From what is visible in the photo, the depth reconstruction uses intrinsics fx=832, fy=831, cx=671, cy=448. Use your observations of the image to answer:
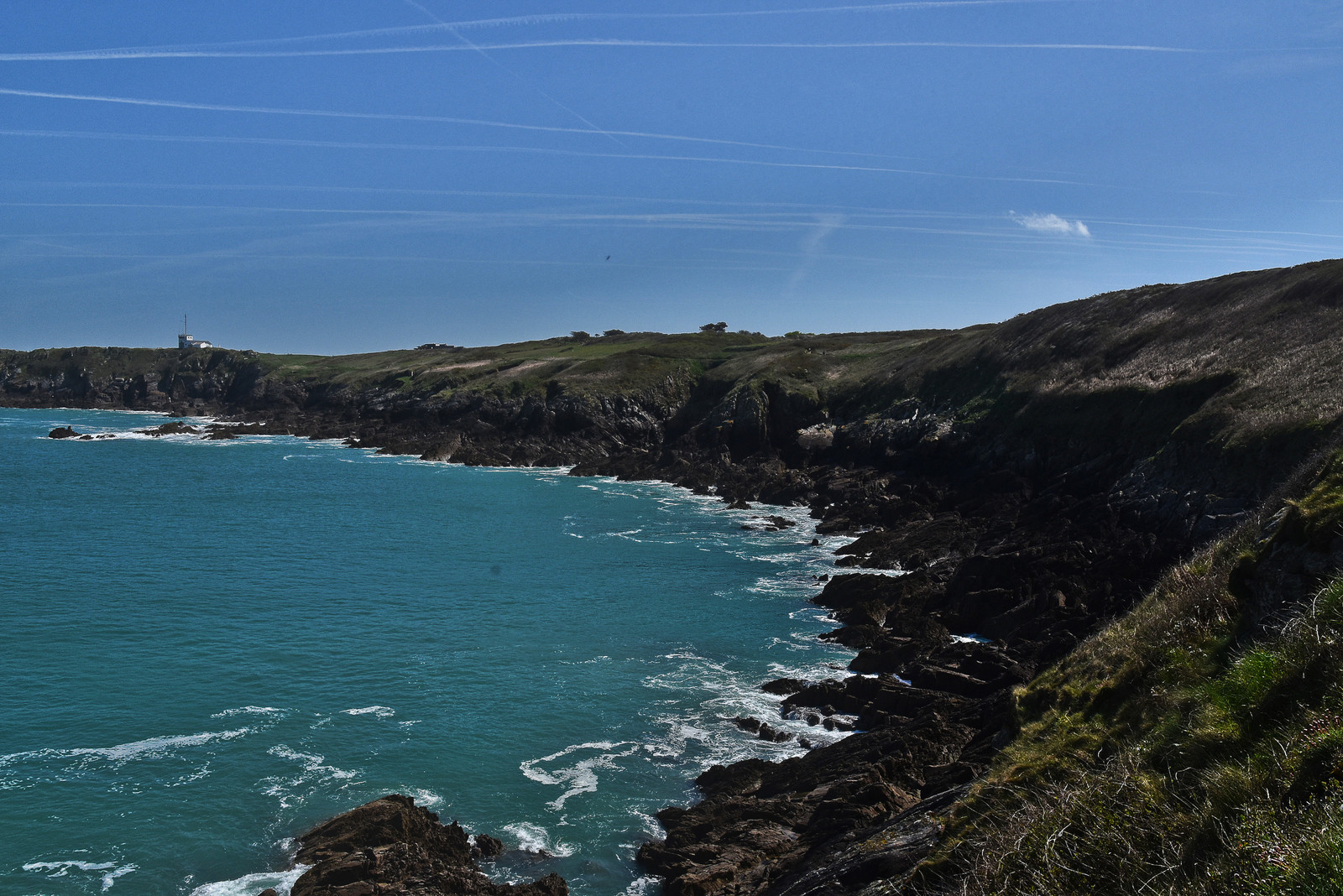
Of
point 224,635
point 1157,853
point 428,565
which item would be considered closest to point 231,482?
point 428,565

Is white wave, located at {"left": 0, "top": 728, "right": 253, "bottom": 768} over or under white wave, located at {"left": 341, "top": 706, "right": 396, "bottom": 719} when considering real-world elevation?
over

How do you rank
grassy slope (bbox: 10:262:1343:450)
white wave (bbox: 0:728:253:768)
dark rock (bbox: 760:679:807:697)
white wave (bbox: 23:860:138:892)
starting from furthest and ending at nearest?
grassy slope (bbox: 10:262:1343:450) → dark rock (bbox: 760:679:807:697) → white wave (bbox: 0:728:253:768) → white wave (bbox: 23:860:138:892)

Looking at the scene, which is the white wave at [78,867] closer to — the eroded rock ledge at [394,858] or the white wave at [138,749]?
the eroded rock ledge at [394,858]

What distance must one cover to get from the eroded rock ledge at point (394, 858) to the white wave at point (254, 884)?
336 mm

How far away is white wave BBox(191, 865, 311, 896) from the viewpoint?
16734 millimetres

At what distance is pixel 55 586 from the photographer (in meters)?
39.6

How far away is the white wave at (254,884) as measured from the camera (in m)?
16.7

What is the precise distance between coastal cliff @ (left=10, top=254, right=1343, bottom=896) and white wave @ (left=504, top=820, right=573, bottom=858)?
198 centimetres

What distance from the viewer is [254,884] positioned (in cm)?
1700

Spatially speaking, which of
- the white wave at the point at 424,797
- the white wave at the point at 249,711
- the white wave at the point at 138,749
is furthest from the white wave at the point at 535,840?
the white wave at the point at 249,711

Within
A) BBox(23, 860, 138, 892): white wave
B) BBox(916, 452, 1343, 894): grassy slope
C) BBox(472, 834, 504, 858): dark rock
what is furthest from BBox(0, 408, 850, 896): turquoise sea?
BBox(916, 452, 1343, 894): grassy slope

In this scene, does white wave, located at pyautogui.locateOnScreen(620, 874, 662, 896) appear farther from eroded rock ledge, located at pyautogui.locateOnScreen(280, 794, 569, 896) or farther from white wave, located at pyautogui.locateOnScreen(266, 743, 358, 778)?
white wave, located at pyautogui.locateOnScreen(266, 743, 358, 778)

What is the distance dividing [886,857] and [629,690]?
1724cm

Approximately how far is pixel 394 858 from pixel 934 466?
52.3 meters
